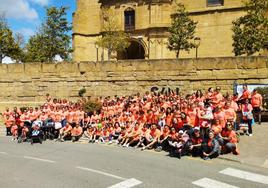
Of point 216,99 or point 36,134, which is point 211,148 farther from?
point 36,134

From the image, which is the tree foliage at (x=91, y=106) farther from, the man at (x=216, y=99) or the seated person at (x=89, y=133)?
the man at (x=216, y=99)

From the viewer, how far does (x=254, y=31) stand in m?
28.4

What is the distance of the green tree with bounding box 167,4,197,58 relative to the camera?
33.9 meters

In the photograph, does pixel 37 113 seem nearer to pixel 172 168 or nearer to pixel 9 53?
pixel 172 168

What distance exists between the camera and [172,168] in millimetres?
10383

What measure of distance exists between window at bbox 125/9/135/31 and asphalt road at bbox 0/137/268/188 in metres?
29.5

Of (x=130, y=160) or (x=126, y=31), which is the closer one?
(x=130, y=160)

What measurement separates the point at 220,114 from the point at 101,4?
33.3m

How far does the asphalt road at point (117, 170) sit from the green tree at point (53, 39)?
27.7 meters

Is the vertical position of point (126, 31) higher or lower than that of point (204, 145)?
higher

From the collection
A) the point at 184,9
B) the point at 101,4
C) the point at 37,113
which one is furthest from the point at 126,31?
the point at 37,113

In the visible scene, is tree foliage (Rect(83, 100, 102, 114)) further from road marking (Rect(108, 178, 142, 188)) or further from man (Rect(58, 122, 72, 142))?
road marking (Rect(108, 178, 142, 188))

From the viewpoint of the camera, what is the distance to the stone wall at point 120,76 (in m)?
21.3

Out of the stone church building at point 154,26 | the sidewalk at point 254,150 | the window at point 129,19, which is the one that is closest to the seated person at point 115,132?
the sidewalk at point 254,150
